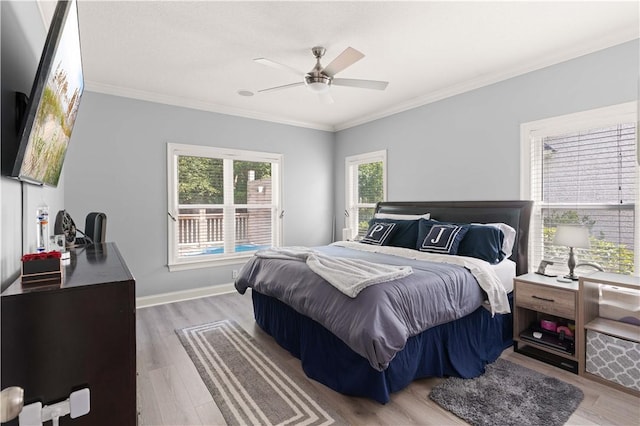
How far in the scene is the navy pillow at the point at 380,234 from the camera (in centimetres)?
377

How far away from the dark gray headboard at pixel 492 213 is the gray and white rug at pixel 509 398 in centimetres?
117

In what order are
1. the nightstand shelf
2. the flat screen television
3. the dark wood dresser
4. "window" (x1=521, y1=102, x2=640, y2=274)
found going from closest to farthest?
the dark wood dresser < the flat screen television < the nightstand shelf < "window" (x1=521, y1=102, x2=640, y2=274)

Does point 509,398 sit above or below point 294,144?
below

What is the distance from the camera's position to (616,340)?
2.24 m

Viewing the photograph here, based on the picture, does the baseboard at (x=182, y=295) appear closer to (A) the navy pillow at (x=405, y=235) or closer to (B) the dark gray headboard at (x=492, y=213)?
(A) the navy pillow at (x=405, y=235)

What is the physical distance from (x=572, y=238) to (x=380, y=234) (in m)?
1.79

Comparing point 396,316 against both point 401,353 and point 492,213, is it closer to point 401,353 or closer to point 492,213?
point 401,353

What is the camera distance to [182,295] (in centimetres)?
435

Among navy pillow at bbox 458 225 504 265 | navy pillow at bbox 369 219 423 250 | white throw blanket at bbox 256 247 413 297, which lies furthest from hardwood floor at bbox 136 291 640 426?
navy pillow at bbox 369 219 423 250

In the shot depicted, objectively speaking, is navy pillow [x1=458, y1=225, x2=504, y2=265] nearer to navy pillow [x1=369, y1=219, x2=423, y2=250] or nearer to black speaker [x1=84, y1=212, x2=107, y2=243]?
navy pillow [x1=369, y1=219, x2=423, y2=250]

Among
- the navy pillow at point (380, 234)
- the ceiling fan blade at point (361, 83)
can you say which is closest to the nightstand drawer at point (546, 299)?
the navy pillow at point (380, 234)

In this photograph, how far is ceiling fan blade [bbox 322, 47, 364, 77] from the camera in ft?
7.97

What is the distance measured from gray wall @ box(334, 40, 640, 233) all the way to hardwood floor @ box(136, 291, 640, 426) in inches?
74.0

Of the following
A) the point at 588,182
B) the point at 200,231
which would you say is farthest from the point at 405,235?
the point at 200,231
